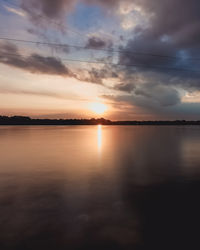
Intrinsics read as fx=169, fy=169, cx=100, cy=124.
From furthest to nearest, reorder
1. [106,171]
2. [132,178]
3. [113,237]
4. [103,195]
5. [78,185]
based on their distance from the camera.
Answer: [106,171], [132,178], [78,185], [103,195], [113,237]

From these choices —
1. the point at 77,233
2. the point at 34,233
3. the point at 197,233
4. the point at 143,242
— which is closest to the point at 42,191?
the point at 34,233

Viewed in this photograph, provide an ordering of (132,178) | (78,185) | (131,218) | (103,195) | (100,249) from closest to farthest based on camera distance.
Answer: (100,249) → (131,218) → (103,195) → (78,185) → (132,178)

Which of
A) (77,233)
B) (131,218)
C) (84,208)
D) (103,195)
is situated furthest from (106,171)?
(77,233)

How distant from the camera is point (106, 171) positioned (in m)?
13.7

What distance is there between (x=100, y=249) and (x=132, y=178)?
723cm

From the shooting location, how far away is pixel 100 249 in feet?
15.5

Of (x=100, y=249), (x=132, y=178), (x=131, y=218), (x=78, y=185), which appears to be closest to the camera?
(x=100, y=249)

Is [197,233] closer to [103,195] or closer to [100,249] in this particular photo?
[100,249]

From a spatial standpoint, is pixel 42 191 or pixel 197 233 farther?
pixel 42 191

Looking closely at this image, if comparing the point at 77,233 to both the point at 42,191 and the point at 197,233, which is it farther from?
the point at 42,191

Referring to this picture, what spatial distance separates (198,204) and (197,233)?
226 cm

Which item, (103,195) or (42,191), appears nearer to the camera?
(103,195)

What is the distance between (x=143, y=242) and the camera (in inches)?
197

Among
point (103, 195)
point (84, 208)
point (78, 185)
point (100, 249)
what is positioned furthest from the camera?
point (78, 185)
